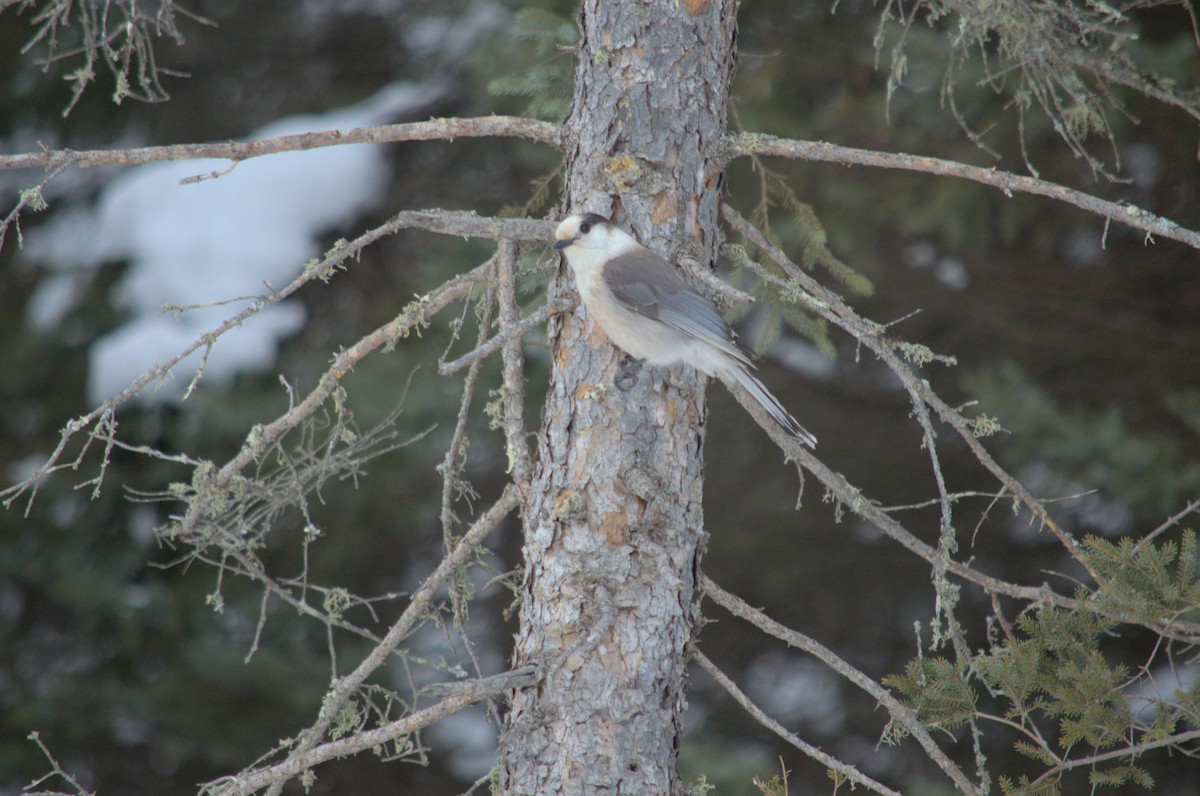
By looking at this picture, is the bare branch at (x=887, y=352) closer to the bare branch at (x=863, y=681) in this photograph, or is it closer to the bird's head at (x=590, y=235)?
the bird's head at (x=590, y=235)

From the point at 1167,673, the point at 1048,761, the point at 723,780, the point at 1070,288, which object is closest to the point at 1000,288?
the point at 1070,288

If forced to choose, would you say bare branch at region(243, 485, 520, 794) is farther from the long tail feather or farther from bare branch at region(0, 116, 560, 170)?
bare branch at region(0, 116, 560, 170)

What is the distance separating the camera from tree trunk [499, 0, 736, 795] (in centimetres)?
268

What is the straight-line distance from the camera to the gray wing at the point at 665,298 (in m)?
2.92

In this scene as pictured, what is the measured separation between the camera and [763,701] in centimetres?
709

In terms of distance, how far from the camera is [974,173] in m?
2.88

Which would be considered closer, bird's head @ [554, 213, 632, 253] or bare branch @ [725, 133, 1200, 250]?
bare branch @ [725, 133, 1200, 250]

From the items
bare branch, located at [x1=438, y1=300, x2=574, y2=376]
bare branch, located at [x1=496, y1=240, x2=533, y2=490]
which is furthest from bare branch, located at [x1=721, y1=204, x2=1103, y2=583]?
bare branch, located at [x1=496, y1=240, x2=533, y2=490]

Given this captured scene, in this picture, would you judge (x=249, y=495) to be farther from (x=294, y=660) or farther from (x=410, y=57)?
(x=410, y=57)

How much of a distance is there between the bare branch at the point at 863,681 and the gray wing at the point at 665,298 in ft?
2.31

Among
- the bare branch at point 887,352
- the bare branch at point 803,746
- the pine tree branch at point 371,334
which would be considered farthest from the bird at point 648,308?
the bare branch at point 803,746

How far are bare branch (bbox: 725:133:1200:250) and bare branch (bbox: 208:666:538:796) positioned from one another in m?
1.64

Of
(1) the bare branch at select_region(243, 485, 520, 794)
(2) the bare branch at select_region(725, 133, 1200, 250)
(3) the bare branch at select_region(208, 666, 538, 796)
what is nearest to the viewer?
(3) the bare branch at select_region(208, 666, 538, 796)

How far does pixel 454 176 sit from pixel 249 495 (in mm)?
3690
